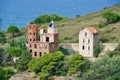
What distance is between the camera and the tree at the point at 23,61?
170 ft

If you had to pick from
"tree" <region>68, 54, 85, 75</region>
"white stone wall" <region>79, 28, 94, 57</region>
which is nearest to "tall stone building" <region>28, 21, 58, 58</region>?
"white stone wall" <region>79, 28, 94, 57</region>

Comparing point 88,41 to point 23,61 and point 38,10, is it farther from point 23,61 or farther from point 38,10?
point 38,10

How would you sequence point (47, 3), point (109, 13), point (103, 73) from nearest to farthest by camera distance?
point (103, 73) → point (109, 13) → point (47, 3)

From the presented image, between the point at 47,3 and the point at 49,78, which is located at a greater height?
the point at 47,3

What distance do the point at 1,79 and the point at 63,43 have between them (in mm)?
10986

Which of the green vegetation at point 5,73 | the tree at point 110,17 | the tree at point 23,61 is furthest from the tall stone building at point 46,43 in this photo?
the tree at point 110,17

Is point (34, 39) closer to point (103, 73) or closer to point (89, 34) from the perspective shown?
point (89, 34)

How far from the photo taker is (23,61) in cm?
5200

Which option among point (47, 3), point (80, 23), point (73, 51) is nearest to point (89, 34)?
point (73, 51)

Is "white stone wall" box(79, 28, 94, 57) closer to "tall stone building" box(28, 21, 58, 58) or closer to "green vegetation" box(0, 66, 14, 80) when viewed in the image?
"tall stone building" box(28, 21, 58, 58)

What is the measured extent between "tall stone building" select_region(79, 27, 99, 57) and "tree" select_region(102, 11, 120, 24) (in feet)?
47.9

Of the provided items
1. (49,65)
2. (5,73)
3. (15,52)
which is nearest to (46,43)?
(15,52)

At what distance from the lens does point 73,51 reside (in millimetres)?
56625

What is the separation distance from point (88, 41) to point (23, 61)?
6.43 m
